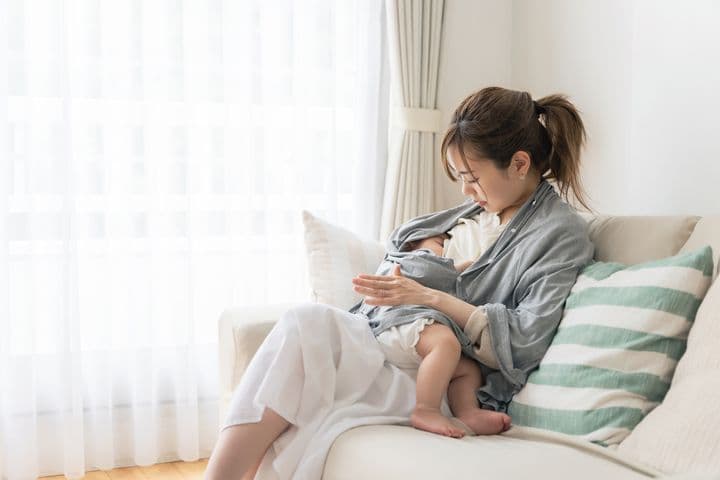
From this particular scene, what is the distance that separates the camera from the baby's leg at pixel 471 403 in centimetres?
180

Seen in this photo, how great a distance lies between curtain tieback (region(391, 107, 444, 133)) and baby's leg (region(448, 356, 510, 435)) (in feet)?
4.74

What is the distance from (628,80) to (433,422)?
1433mm

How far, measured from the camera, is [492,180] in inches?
85.0

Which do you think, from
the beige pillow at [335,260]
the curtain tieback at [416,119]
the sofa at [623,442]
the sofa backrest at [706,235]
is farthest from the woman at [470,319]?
the curtain tieback at [416,119]

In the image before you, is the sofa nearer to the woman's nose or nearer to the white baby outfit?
the white baby outfit

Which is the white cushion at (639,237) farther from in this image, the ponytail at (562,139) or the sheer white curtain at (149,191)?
the sheer white curtain at (149,191)

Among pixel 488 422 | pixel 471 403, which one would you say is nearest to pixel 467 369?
pixel 471 403

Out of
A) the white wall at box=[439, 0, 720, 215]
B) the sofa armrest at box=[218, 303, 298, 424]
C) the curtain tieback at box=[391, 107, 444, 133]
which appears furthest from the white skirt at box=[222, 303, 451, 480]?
the curtain tieback at box=[391, 107, 444, 133]

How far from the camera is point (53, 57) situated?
2.79 m

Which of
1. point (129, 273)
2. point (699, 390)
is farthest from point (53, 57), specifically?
point (699, 390)

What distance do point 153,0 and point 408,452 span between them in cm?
199

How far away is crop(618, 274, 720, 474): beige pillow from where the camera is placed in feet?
4.58

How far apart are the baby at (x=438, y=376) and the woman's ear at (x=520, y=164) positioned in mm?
472

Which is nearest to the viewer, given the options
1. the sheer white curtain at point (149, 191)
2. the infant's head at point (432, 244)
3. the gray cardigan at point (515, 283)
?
the gray cardigan at point (515, 283)
